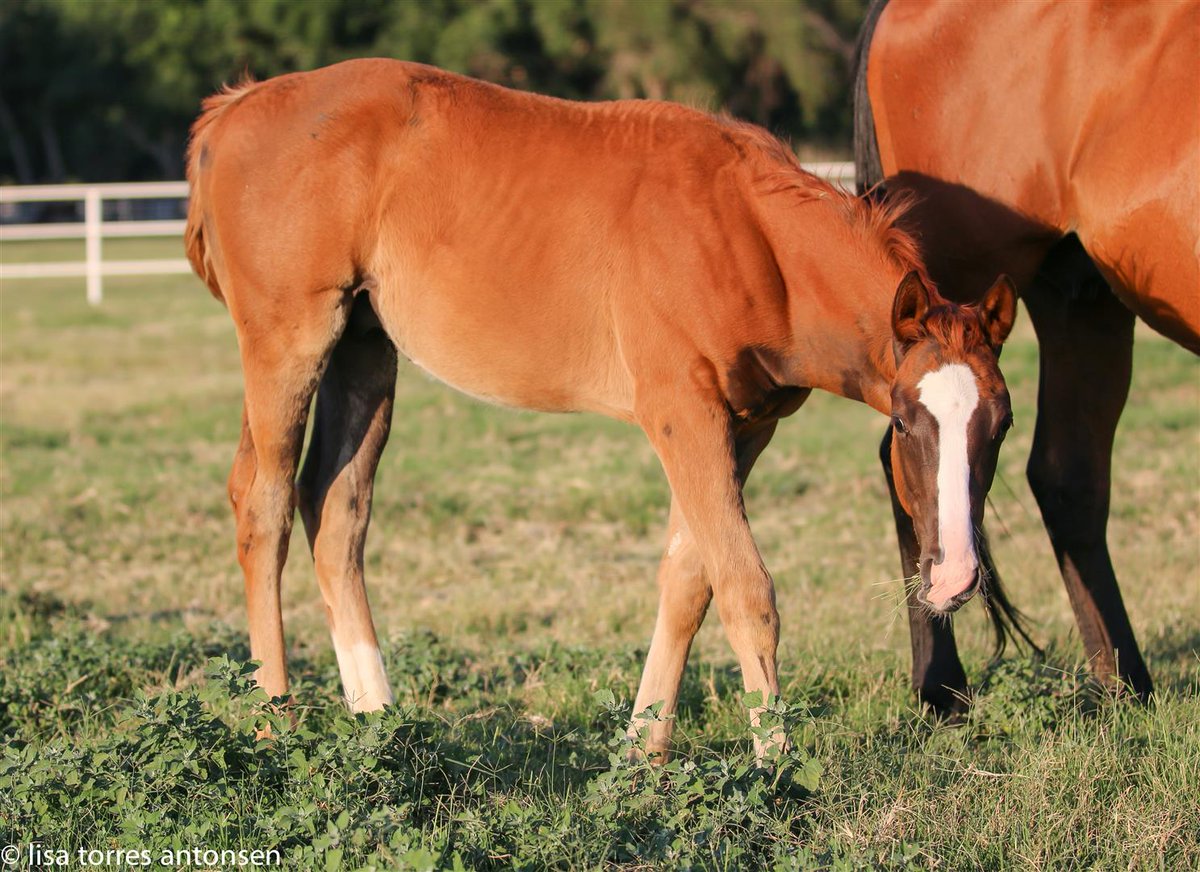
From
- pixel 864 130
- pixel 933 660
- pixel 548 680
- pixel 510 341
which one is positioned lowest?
pixel 548 680

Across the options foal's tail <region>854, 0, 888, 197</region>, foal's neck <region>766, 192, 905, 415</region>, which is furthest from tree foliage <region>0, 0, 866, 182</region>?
foal's neck <region>766, 192, 905, 415</region>

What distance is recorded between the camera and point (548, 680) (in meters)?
4.39

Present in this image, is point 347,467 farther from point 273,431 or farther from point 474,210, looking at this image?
point 474,210

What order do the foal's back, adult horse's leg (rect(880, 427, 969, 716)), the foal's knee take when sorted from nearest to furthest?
the foal's knee → the foal's back → adult horse's leg (rect(880, 427, 969, 716))

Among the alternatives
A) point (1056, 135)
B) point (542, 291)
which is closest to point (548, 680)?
point (542, 291)

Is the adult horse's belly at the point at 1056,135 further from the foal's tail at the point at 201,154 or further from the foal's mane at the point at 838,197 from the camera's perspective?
the foal's tail at the point at 201,154

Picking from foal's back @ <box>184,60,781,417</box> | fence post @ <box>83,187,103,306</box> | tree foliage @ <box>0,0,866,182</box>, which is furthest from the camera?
tree foliage @ <box>0,0,866,182</box>

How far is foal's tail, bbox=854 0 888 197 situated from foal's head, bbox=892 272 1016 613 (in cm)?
139

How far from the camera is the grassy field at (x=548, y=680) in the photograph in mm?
3047

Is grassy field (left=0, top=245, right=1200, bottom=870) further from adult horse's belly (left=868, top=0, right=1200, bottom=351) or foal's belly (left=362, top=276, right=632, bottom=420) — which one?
adult horse's belly (left=868, top=0, right=1200, bottom=351)

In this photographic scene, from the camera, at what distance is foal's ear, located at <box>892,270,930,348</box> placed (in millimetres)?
3197

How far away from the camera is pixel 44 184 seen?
144ft

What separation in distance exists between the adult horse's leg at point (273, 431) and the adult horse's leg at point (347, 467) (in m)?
0.20

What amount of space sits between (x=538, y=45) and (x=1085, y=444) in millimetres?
29618
